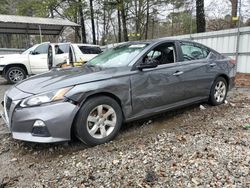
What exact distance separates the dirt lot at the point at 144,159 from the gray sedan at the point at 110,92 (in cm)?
28

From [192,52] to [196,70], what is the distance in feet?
1.34

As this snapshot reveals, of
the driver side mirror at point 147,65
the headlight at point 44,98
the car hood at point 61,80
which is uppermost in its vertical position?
the driver side mirror at point 147,65

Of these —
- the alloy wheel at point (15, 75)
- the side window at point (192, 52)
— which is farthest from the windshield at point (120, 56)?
the alloy wheel at point (15, 75)

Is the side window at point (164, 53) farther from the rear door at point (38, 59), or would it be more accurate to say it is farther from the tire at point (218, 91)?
the rear door at point (38, 59)

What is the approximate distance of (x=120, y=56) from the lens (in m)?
4.27

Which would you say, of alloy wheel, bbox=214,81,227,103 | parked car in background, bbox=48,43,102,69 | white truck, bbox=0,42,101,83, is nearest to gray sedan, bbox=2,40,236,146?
alloy wheel, bbox=214,81,227,103

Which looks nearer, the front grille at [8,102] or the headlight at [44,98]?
the headlight at [44,98]

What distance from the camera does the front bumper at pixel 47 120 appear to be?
3076 mm

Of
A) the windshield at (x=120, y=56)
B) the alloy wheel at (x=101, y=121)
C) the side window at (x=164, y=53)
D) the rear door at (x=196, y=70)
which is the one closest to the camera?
the alloy wheel at (x=101, y=121)

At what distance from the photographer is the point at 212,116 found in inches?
181

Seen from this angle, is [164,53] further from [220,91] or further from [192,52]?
[220,91]

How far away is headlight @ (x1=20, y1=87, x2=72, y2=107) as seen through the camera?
10.3 feet

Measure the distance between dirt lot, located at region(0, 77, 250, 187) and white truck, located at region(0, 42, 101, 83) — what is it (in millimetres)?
6445

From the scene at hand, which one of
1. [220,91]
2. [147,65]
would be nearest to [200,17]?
[220,91]
